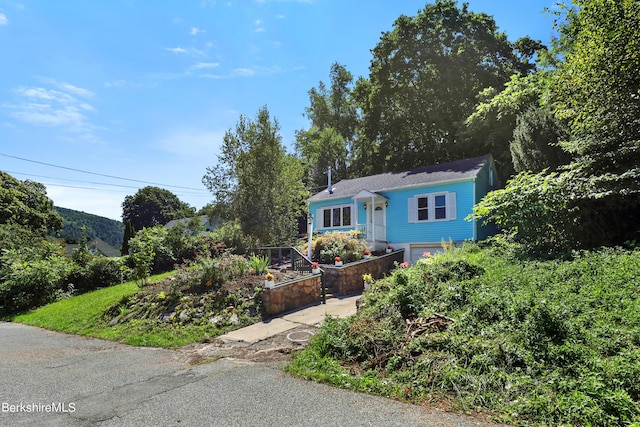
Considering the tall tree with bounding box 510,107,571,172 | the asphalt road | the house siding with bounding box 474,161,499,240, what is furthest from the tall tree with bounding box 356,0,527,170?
the asphalt road

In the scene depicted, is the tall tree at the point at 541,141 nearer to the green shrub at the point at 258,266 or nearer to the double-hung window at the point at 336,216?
the double-hung window at the point at 336,216

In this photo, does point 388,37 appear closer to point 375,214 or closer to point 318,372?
point 375,214

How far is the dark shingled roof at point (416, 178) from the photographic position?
16141 millimetres

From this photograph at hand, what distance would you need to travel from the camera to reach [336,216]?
790 inches

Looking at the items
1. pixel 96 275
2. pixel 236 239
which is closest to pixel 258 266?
pixel 236 239

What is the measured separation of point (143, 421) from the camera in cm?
348

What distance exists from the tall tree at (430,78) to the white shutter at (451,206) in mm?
10694

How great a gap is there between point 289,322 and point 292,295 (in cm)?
139

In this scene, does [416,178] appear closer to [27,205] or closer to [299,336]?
[299,336]

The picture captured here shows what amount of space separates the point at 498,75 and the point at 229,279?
24.2 metres

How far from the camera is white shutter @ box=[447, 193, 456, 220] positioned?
1568 cm

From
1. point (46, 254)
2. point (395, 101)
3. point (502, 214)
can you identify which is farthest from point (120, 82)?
point (395, 101)

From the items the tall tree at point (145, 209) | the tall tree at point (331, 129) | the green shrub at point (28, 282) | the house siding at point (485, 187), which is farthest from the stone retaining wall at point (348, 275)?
the tall tree at point (145, 209)

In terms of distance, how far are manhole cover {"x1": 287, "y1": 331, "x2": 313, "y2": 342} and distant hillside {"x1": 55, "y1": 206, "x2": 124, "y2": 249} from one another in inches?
2243
